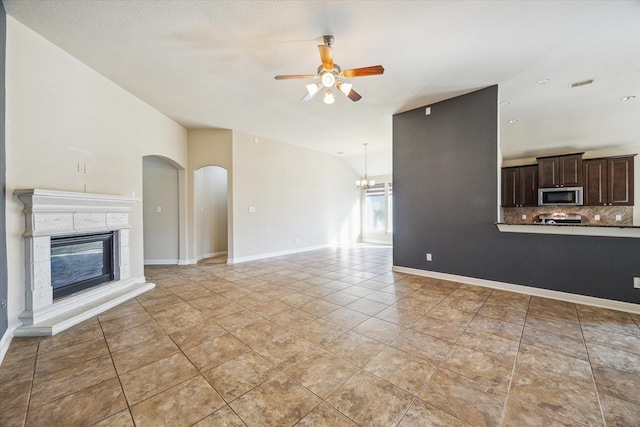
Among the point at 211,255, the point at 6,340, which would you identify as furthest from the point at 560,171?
the point at 6,340

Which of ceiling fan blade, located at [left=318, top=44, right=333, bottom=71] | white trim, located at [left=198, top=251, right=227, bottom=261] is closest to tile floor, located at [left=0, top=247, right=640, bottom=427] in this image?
ceiling fan blade, located at [left=318, top=44, right=333, bottom=71]

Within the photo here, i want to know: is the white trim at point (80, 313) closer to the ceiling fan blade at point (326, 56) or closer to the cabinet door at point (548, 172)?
the ceiling fan blade at point (326, 56)

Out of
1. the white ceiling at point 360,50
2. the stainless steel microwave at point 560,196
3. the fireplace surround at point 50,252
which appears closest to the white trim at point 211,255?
the fireplace surround at point 50,252

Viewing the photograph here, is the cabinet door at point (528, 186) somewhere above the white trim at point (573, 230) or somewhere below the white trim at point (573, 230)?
above

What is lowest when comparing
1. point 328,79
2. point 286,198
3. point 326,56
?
point 286,198

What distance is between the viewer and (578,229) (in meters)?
3.38

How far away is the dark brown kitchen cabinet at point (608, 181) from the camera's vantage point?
18.5 ft

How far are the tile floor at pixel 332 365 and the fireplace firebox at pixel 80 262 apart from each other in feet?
2.28

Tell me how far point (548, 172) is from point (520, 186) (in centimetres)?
65

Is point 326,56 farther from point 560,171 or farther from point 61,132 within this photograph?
point 560,171

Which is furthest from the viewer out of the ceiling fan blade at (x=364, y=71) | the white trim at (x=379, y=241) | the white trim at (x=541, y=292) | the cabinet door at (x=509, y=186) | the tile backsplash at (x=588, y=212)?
the white trim at (x=379, y=241)

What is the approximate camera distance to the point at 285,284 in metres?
4.25

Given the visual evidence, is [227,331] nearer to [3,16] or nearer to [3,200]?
[3,200]

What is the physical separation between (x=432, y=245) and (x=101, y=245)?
5307mm
